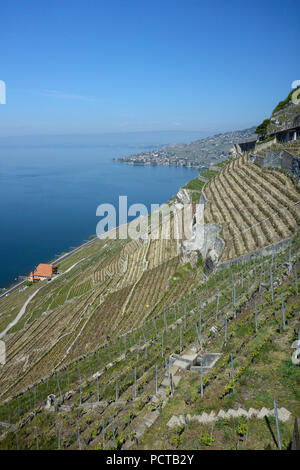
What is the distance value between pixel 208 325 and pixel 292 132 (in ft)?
90.7

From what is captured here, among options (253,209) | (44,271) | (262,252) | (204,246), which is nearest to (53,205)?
(44,271)

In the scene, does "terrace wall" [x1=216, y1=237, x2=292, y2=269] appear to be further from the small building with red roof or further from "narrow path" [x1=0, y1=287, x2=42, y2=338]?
the small building with red roof

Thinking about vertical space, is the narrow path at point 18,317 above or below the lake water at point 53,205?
below

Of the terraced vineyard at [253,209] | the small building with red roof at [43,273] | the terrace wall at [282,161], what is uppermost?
the terrace wall at [282,161]

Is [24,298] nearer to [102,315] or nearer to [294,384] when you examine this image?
[102,315]

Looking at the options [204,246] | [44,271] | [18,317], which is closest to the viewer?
[204,246]

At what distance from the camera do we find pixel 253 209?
931 inches

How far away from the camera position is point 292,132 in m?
31.7

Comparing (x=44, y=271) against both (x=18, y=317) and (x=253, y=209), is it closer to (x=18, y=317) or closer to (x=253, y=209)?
(x=18, y=317)

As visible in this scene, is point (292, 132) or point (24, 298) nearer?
point (292, 132)

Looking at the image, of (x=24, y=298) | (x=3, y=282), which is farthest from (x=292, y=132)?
(x=3, y=282)

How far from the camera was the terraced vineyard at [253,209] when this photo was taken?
63.3 ft

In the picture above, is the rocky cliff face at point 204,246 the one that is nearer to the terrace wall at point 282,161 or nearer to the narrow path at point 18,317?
the terrace wall at point 282,161

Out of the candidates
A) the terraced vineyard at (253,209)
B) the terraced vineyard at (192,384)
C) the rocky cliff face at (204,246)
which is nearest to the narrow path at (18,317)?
the terraced vineyard at (192,384)
